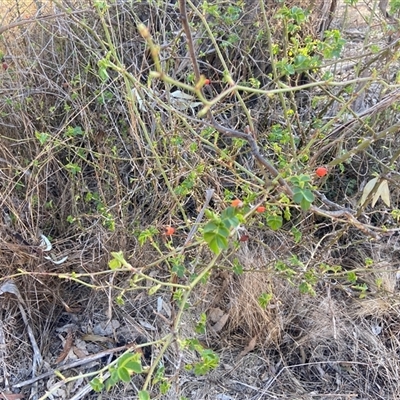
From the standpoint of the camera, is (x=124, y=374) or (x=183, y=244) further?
(x=183, y=244)

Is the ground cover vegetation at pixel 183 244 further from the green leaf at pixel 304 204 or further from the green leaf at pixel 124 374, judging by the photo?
the green leaf at pixel 124 374

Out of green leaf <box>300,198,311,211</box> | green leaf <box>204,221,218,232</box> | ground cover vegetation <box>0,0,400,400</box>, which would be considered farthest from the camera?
Result: ground cover vegetation <box>0,0,400,400</box>

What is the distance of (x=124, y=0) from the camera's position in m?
2.29

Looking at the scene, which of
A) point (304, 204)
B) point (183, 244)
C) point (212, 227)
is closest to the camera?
point (212, 227)

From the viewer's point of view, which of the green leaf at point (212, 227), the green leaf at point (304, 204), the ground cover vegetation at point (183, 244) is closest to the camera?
the green leaf at point (212, 227)

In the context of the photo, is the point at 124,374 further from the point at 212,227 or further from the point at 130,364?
the point at 212,227

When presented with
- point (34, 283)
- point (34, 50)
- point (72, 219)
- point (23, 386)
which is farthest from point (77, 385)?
point (34, 50)

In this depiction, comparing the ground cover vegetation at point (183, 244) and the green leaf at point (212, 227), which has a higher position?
the green leaf at point (212, 227)

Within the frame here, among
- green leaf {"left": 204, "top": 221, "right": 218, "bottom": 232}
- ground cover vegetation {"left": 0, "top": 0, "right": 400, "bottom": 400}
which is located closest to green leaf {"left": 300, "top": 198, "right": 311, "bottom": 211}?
green leaf {"left": 204, "top": 221, "right": 218, "bottom": 232}

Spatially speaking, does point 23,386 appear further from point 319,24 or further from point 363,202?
point 319,24

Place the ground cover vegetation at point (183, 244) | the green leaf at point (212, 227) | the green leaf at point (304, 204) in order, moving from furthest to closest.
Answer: the ground cover vegetation at point (183, 244) → the green leaf at point (304, 204) → the green leaf at point (212, 227)

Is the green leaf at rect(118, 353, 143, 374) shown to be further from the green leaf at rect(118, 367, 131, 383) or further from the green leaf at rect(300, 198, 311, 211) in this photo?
the green leaf at rect(300, 198, 311, 211)

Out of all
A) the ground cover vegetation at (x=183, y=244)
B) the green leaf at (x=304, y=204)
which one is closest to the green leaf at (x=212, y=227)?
the green leaf at (x=304, y=204)

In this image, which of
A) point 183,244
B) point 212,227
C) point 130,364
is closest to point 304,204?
point 212,227
